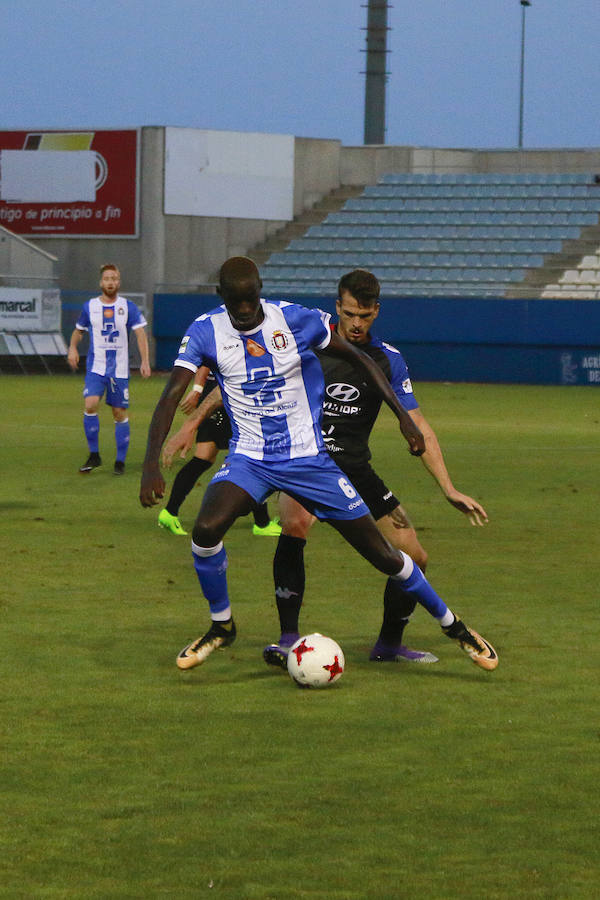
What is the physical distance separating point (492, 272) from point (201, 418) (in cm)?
3242

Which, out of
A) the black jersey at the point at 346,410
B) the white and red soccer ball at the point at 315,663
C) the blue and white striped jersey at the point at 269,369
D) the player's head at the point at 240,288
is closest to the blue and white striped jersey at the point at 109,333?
the black jersey at the point at 346,410

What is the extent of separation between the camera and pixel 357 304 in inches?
286

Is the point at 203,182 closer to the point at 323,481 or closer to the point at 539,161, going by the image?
the point at 539,161

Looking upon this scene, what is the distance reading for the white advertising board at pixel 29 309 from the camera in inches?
1513

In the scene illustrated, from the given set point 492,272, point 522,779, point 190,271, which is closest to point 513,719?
point 522,779

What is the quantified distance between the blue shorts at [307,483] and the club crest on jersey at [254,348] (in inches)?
18.8

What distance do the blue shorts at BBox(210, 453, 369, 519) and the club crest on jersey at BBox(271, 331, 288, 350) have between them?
0.51 metres

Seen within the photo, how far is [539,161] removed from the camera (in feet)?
157

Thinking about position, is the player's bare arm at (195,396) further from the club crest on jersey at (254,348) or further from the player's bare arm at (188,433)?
the club crest on jersey at (254,348)

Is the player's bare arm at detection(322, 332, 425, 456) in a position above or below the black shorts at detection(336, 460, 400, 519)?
above

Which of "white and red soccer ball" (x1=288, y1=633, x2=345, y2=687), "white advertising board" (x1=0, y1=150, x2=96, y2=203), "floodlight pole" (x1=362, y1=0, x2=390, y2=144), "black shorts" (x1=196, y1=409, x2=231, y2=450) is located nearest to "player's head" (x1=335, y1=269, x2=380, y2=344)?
"white and red soccer ball" (x1=288, y1=633, x2=345, y2=687)

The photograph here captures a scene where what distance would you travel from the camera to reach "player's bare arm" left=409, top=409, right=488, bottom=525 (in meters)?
7.04

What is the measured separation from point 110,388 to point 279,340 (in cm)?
1061

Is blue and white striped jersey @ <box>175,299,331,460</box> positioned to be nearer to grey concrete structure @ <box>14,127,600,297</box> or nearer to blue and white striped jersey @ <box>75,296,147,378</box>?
blue and white striped jersey @ <box>75,296,147,378</box>
